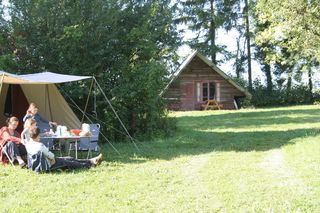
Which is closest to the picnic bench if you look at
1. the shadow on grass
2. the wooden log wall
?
the wooden log wall

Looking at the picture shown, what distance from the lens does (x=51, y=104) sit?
11695mm

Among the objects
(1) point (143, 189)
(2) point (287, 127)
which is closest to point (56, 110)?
(1) point (143, 189)

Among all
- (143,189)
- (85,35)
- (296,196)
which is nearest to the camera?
(296,196)

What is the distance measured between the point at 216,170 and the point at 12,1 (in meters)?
7.60

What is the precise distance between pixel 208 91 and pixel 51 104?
17511 mm

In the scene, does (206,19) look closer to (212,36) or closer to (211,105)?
(212,36)

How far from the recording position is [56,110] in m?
11.6

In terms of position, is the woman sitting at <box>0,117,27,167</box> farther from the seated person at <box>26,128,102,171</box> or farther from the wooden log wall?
the wooden log wall

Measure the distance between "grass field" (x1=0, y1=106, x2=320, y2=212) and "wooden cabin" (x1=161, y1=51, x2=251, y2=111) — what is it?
1653 centimetres

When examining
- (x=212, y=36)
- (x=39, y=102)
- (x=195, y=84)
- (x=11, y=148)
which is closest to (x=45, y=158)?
(x=11, y=148)

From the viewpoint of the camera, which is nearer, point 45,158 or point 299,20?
point 45,158

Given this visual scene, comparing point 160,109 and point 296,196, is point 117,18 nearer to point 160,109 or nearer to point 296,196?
point 160,109

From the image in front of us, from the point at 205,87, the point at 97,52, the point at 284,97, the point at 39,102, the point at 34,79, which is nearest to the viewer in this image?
the point at 34,79

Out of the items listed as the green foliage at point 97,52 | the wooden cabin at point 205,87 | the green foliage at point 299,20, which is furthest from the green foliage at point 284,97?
the green foliage at point 97,52
